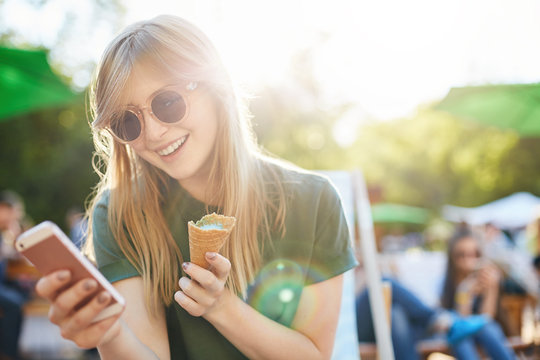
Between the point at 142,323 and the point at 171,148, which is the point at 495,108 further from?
the point at 142,323

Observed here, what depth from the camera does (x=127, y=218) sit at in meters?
1.16

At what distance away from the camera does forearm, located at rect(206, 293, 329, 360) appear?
40.0 inches

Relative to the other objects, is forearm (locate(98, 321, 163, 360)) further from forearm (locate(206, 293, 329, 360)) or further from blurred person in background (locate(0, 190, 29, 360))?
blurred person in background (locate(0, 190, 29, 360))

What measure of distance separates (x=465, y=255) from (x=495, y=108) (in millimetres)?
1432

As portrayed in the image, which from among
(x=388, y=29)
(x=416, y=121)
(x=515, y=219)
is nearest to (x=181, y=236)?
(x=388, y=29)

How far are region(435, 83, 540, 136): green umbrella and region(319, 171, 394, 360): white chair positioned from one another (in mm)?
1918

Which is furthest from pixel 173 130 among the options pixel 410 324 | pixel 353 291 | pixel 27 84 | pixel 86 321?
pixel 27 84

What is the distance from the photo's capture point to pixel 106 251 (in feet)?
3.72

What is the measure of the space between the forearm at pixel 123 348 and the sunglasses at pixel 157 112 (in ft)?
1.40

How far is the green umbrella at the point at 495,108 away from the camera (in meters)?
3.74

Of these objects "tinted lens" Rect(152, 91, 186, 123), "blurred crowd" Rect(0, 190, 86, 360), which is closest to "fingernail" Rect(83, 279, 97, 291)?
"tinted lens" Rect(152, 91, 186, 123)

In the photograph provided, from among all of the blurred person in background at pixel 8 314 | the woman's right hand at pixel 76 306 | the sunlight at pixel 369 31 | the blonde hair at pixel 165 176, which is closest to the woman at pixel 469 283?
the sunlight at pixel 369 31

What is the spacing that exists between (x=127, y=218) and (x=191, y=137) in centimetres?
28

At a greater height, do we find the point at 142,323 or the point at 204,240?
the point at 204,240
